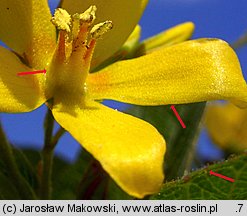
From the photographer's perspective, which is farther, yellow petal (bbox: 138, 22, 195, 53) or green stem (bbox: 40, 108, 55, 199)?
yellow petal (bbox: 138, 22, 195, 53)

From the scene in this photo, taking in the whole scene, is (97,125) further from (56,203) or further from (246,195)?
(246,195)

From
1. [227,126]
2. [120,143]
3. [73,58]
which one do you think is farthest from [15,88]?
[227,126]

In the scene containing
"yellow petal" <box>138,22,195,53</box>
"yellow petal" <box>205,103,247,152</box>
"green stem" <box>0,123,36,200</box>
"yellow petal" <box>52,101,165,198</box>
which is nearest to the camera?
"yellow petal" <box>52,101,165,198</box>

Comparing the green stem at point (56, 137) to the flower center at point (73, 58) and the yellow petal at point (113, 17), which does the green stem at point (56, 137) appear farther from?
the yellow petal at point (113, 17)

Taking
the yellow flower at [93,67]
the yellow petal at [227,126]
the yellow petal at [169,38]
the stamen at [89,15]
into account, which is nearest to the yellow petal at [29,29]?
the yellow flower at [93,67]

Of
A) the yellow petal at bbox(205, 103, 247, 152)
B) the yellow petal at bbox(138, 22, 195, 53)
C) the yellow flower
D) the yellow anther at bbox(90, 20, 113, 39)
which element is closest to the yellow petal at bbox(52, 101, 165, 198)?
the yellow flower

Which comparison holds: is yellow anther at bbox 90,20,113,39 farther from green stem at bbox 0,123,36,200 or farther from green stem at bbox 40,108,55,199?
green stem at bbox 0,123,36,200
